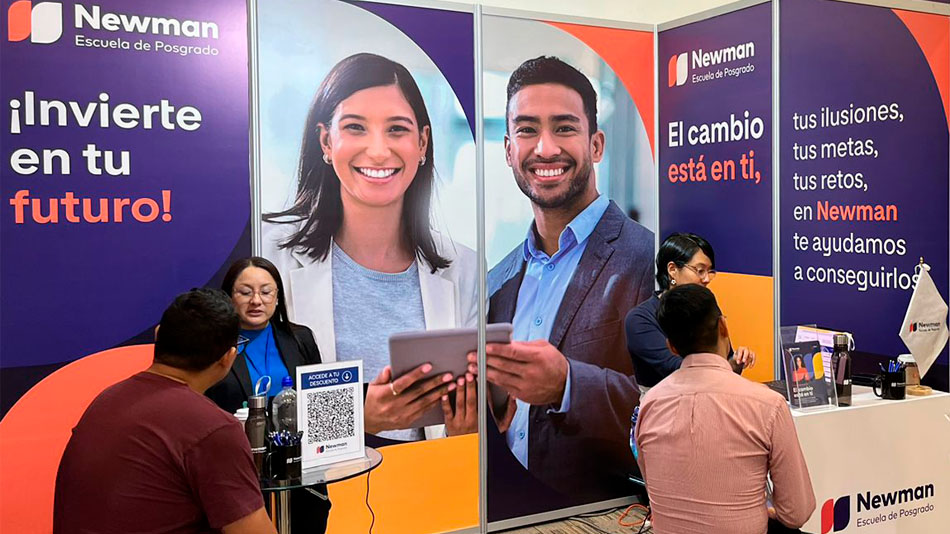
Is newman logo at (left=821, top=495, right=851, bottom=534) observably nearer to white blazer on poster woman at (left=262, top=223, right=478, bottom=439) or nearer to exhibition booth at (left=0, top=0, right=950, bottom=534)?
exhibition booth at (left=0, top=0, right=950, bottom=534)

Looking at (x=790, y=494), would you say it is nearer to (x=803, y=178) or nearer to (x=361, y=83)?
(x=803, y=178)

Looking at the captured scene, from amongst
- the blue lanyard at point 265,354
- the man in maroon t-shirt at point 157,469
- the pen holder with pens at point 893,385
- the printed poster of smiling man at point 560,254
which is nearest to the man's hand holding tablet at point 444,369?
the printed poster of smiling man at point 560,254

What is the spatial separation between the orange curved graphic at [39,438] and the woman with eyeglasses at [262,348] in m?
0.63

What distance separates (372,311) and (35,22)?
5.74 feet

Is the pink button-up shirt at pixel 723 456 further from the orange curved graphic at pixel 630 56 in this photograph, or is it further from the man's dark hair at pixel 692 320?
the orange curved graphic at pixel 630 56

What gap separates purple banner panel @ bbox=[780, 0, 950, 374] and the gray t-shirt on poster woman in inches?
68.3

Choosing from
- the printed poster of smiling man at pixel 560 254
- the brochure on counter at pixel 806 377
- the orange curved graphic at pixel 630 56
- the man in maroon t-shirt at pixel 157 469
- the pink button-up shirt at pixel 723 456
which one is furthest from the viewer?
the orange curved graphic at pixel 630 56

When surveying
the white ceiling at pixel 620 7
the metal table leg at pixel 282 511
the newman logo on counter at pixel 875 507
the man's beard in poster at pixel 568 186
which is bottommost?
the newman logo on counter at pixel 875 507

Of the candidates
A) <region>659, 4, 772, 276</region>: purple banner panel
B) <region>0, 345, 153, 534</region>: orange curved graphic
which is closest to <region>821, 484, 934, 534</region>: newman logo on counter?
<region>659, 4, 772, 276</region>: purple banner panel

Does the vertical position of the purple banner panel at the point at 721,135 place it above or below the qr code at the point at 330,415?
above

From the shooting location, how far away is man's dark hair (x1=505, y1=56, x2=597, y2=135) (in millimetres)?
4047

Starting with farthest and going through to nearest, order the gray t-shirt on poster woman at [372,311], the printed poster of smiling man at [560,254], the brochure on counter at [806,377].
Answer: the printed poster of smiling man at [560,254]
the gray t-shirt on poster woman at [372,311]
the brochure on counter at [806,377]

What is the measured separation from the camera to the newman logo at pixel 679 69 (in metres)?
4.24

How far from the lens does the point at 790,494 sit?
2.02 m
